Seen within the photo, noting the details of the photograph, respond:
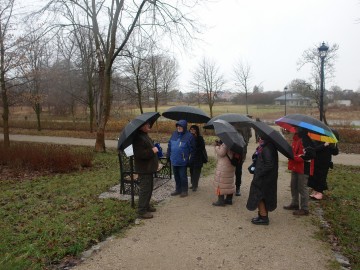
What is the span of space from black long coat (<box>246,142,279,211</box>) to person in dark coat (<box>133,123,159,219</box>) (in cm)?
175

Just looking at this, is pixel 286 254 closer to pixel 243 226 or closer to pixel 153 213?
pixel 243 226

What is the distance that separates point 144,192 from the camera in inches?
226

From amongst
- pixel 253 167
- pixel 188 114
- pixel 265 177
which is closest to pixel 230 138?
pixel 253 167

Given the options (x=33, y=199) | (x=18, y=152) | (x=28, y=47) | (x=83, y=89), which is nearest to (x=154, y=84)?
(x=83, y=89)

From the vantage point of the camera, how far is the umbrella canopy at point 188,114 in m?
7.12

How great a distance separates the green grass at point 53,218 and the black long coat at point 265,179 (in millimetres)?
2188

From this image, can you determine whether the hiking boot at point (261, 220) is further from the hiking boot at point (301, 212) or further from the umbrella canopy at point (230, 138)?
the umbrella canopy at point (230, 138)

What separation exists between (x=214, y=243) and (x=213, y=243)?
16 millimetres

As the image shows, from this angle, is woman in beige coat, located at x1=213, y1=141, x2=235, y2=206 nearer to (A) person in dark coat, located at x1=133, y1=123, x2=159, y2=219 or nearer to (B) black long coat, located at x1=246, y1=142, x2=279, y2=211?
(B) black long coat, located at x1=246, y1=142, x2=279, y2=211

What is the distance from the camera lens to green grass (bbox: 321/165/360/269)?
15.3 feet

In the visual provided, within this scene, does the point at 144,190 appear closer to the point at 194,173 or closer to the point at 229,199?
the point at 229,199

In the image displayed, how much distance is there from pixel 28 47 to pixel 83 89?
1375 cm

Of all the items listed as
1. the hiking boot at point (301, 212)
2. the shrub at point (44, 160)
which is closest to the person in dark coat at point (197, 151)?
the hiking boot at point (301, 212)

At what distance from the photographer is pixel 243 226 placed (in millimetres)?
5355
